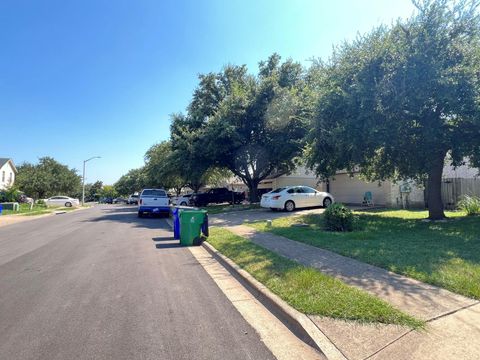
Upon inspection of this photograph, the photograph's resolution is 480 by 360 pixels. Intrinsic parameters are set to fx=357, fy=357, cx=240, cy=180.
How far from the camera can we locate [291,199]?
66.7ft

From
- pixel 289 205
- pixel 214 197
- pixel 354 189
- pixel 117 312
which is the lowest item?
pixel 117 312

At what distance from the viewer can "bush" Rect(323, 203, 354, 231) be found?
1126cm

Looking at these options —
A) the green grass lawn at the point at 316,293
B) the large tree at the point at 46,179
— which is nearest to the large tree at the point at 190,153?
the green grass lawn at the point at 316,293

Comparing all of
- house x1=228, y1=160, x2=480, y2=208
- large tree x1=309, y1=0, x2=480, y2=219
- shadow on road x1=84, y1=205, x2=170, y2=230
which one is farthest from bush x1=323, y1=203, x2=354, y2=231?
shadow on road x1=84, y1=205, x2=170, y2=230

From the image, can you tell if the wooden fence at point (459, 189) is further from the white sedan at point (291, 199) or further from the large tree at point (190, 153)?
the large tree at point (190, 153)

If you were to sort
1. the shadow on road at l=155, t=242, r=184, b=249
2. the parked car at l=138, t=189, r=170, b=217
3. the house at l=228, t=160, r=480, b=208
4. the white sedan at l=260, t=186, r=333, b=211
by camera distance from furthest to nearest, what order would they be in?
the parked car at l=138, t=189, r=170, b=217 → the white sedan at l=260, t=186, r=333, b=211 → the house at l=228, t=160, r=480, b=208 → the shadow on road at l=155, t=242, r=184, b=249

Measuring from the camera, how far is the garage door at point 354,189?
2266 cm

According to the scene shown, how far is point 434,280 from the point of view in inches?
219

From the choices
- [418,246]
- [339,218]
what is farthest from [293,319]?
[339,218]

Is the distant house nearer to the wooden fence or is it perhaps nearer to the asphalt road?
the asphalt road

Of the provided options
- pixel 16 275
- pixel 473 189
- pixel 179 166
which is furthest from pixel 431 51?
pixel 179 166

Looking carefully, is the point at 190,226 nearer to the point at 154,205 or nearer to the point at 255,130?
the point at 154,205

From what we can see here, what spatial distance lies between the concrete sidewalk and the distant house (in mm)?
60036

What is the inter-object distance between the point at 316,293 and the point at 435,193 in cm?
1083
